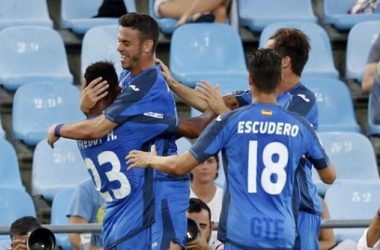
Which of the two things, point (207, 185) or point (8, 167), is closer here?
point (207, 185)

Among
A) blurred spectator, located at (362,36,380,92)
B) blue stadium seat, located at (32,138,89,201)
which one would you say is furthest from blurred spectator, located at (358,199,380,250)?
blurred spectator, located at (362,36,380,92)

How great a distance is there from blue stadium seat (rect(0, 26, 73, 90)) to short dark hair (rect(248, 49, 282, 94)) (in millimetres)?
3996

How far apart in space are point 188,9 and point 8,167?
7.35 feet

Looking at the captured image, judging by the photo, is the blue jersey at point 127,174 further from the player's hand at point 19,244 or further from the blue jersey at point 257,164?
the blue jersey at point 257,164

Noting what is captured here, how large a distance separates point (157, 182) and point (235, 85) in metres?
3.01

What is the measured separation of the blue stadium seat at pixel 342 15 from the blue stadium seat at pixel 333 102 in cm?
84

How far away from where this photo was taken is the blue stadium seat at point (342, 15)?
11.9 m

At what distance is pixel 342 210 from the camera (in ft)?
33.0

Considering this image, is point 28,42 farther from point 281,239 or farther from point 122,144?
point 281,239

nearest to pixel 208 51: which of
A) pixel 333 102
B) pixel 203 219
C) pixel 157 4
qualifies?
pixel 157 4

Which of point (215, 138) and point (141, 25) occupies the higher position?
point (141, 25)

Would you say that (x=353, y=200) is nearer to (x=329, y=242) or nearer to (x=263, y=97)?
(x=329, y=242)

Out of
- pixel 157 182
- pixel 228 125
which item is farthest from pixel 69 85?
pixel 228 125

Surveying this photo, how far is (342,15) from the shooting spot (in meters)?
11.9
